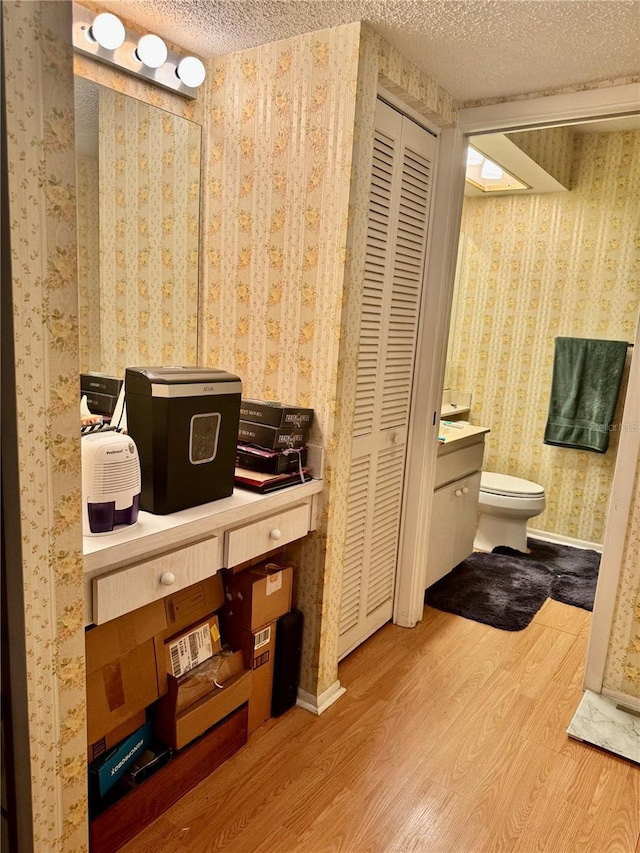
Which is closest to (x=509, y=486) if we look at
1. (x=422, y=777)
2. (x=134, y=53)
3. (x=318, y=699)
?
(x=318, y=699)

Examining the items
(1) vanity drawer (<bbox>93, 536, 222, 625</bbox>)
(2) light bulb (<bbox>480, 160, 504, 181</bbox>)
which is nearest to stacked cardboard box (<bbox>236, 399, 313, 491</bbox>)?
(1) vanity drawer (<bbox>93, 536, 222, 625</bbox>)

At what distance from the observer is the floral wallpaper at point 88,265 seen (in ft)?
6.50

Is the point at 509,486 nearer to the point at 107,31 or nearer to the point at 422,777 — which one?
the point at 422,777

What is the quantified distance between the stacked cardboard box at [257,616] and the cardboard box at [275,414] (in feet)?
1.61

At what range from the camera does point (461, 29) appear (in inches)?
72.5

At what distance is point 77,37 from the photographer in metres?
1.84

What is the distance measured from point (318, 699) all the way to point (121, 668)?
0.87 meters

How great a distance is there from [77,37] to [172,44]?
36 centimetres

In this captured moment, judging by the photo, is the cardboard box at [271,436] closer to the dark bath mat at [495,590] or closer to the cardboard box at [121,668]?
the cardboard box at [121,668]

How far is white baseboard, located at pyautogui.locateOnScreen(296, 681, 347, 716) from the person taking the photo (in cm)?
218

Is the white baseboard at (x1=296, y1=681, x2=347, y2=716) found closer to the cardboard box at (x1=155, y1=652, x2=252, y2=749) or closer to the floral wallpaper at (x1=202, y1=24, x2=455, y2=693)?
the floral wallpaper at (x1=202, y1=24, x2=455, y2=693)

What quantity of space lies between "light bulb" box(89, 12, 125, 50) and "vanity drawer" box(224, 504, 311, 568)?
1.55 metres

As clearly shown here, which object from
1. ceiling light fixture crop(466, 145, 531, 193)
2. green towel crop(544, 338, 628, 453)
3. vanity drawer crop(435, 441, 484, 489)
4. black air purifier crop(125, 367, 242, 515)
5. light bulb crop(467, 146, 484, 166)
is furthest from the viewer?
green towel crop(544, 338, 628, 453)

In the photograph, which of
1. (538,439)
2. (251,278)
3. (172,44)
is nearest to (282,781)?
(251,278)
